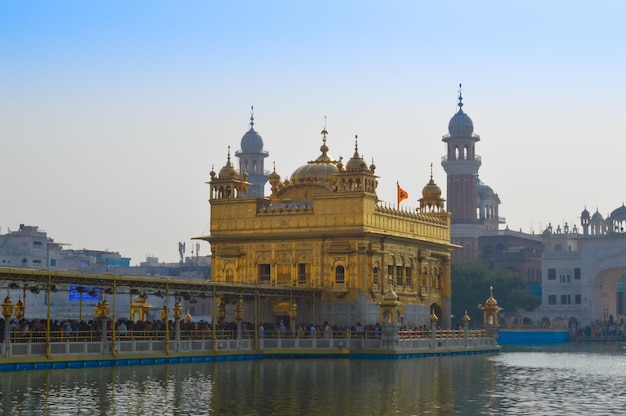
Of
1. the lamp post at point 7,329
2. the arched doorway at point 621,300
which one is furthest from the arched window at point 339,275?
the arched doorway at point 621,300

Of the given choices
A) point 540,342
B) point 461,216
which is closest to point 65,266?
point 461,216

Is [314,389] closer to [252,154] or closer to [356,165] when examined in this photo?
[356,165]

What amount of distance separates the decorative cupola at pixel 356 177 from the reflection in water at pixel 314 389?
42.5 ft

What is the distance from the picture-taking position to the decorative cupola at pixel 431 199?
212 feet

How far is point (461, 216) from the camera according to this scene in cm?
12875

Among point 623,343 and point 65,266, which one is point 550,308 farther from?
point 65,266

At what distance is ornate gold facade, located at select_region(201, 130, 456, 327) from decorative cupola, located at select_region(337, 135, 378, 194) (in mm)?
48

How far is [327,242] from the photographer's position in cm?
5488

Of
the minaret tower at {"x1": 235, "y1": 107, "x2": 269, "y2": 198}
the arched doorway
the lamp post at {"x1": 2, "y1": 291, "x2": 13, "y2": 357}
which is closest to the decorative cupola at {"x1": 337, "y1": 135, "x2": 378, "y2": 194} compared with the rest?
the lamp post at {"x1": 2, "y1": 291, "x2": 13, "y2": 357}

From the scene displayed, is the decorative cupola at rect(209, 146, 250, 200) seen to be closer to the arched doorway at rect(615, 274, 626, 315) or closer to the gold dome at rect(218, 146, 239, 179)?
the gold dome at rect(218, 146, 239, 179)

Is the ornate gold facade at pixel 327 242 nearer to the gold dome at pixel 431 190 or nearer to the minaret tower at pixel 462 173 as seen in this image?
the gold dome at pixel 431 190

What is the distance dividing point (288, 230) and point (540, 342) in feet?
102

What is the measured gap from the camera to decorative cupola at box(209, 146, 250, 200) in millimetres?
58625

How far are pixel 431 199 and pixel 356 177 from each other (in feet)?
35.8
